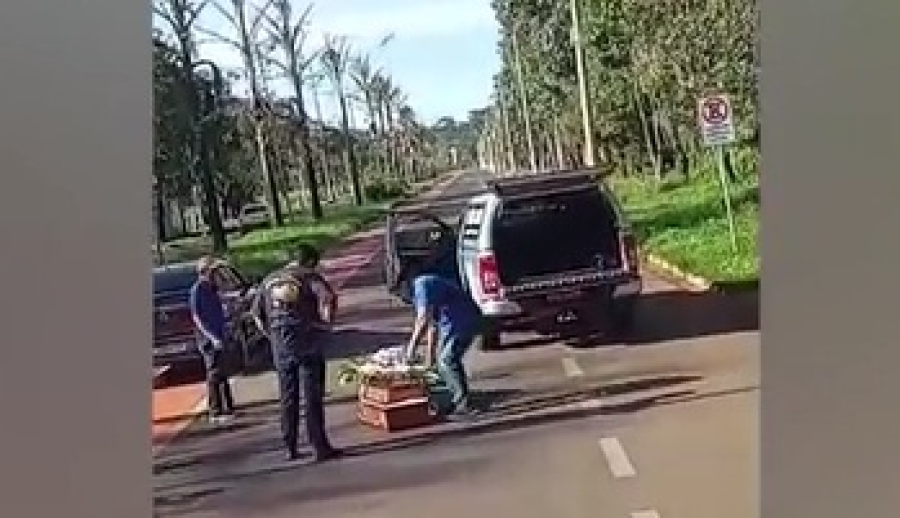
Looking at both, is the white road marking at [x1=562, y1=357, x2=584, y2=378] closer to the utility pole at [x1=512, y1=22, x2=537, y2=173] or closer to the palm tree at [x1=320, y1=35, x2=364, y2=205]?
the utility pole at [x1=512, y1=22, x2=537, y2=173]

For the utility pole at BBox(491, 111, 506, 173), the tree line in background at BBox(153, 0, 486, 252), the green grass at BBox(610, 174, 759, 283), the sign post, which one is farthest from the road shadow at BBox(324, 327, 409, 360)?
the sign post

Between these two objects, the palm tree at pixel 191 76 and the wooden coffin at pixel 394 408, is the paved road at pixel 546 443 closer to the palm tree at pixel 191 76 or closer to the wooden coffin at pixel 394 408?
the wooden coffin at pixel 394 408

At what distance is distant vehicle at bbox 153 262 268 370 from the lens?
6.56 ft

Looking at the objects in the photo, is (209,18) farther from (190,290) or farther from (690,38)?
(690,38)

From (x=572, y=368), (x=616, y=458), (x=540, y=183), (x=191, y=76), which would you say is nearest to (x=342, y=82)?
(x=191, y=76)

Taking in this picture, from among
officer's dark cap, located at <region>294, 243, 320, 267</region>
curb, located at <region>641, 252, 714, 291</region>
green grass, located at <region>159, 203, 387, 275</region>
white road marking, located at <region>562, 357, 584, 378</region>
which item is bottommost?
white road marking, located at <region>562, 357, 584, 378</region>

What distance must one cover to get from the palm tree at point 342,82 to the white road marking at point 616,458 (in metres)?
0.57

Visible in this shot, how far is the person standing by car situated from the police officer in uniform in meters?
0.07

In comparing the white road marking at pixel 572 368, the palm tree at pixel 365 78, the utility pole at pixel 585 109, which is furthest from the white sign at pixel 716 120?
the palm tree at pixel 365 78

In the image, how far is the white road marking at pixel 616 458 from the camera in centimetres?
198

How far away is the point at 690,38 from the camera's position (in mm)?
2021

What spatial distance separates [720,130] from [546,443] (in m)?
0.59

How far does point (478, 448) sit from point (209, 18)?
32.9 inches

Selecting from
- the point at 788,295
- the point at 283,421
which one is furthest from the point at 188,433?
the point at 788,295
